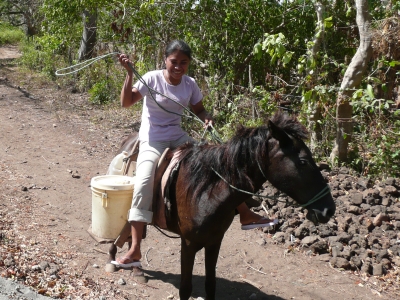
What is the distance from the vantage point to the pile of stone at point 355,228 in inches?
195

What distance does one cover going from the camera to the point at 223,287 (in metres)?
4.57

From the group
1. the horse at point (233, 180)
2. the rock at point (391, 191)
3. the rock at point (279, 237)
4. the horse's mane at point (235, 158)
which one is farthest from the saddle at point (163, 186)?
the rock at point (391, 191)

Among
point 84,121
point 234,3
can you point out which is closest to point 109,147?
point 84,121

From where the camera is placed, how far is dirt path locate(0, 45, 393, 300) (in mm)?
4395

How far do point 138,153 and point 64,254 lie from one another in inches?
55.1

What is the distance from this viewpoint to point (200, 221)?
140 inches

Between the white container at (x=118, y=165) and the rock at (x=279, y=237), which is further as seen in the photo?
the rock at (x=279, y=237)

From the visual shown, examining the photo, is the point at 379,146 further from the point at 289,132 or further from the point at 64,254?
the point at 64,254

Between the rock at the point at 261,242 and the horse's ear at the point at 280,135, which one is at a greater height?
the horse's ear at the point at 280,135

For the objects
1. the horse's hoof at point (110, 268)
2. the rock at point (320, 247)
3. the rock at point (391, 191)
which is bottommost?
the horse's hoof at point (110, 268)

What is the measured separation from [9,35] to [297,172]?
3198 centimetres

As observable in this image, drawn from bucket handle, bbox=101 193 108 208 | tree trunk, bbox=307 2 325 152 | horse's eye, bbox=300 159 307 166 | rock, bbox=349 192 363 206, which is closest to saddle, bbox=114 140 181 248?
bucket handle, bbox=101 193 108 208

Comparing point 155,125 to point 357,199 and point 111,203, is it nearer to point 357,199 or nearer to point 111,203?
point 111,203

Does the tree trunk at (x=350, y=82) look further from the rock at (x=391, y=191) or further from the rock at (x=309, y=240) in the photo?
the rock at (x=309, y=240)
